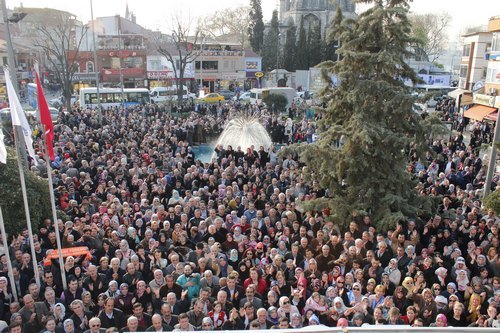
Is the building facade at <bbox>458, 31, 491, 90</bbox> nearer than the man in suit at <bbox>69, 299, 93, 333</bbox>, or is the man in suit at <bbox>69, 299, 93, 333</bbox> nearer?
the man in suit at <bbox>69, 299, 93, 333</bbox>

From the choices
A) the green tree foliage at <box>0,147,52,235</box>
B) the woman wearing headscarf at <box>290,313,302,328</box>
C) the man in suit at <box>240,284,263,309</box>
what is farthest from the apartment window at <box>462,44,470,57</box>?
the woman wearing headscarf at <box>290,313,302,328</box>

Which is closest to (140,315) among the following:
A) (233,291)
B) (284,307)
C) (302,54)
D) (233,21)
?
(233,291)

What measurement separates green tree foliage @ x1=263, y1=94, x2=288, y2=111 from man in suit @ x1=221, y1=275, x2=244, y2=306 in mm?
26904

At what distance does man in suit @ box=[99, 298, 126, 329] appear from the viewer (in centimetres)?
616

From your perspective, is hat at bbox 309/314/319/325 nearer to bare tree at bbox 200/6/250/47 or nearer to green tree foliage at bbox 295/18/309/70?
green tree foliage at bbox 295/18/309/70

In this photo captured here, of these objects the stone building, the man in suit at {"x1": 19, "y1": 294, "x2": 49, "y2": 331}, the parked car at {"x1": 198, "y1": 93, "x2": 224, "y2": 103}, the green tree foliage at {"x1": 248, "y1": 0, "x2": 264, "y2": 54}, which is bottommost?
the parked car at {"x1": 198, "y1": 93, "x2": 224, "y2": 103}

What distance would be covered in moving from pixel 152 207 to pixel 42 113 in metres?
4.30

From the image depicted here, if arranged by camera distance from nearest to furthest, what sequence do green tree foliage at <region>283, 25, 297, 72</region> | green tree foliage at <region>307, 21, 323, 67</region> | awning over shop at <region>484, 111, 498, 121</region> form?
awning over shop at <region>484, 111, 498, 121</region> < green tree foliage at <region>307, 21, 323, 67</region> < green tree foliage at <region>283, 25, 297, 72</region>

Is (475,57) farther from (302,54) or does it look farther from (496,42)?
(302,54)

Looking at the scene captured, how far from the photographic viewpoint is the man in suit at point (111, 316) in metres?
6.16

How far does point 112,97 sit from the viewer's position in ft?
115

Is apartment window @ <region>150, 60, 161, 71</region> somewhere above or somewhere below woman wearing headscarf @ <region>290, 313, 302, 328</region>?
above

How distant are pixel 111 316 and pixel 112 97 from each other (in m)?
31.0

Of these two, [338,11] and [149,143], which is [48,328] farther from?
[149,143]
